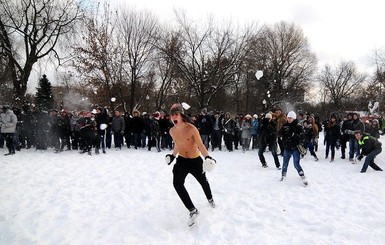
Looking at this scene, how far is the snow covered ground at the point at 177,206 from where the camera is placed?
432 centimetres

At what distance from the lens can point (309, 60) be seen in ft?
125

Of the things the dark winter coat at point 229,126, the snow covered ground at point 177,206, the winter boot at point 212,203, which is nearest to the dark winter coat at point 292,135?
the snow covered ground at point 177,206

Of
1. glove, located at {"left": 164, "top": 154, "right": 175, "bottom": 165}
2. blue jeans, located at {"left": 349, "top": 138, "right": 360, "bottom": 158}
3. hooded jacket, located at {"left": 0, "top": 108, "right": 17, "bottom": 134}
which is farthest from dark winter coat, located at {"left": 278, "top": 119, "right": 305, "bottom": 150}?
hooded jacket, located at {"left": 0, "top": 108, "right": 17, "bottom": 134}

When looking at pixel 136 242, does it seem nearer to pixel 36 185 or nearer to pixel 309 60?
pixel 36 185

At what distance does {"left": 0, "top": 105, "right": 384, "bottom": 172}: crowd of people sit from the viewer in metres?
11.0

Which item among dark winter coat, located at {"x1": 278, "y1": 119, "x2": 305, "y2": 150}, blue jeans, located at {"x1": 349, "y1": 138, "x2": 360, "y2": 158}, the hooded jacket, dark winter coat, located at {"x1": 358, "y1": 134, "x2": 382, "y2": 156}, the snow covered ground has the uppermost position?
the hooded jacket

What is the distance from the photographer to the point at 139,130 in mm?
13602

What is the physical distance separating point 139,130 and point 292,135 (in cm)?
805

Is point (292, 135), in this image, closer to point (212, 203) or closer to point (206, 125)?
point (212, 203)

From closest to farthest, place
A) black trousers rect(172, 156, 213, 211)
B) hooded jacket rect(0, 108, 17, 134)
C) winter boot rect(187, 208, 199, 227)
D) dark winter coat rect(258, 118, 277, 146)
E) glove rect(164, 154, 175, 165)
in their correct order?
winter boot rect(187, 208, 199, 227), black trousers rect(172, 156, 213, 211), glove rect(164, 154, 175, 165), dark winter coat rect(258, 118, 277, 146), hooded jacket rect(0, 108, 17, 134)

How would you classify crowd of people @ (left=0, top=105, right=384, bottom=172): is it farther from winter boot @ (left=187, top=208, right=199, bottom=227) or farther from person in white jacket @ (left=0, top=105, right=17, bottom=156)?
winter boot @ (left=187, top=208, right=199, bottom=227)

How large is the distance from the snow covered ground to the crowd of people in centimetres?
232

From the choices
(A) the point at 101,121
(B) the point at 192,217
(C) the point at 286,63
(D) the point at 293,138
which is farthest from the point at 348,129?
(C) the point at 286,63

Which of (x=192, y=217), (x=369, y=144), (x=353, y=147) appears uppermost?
(x=369, y=144)
